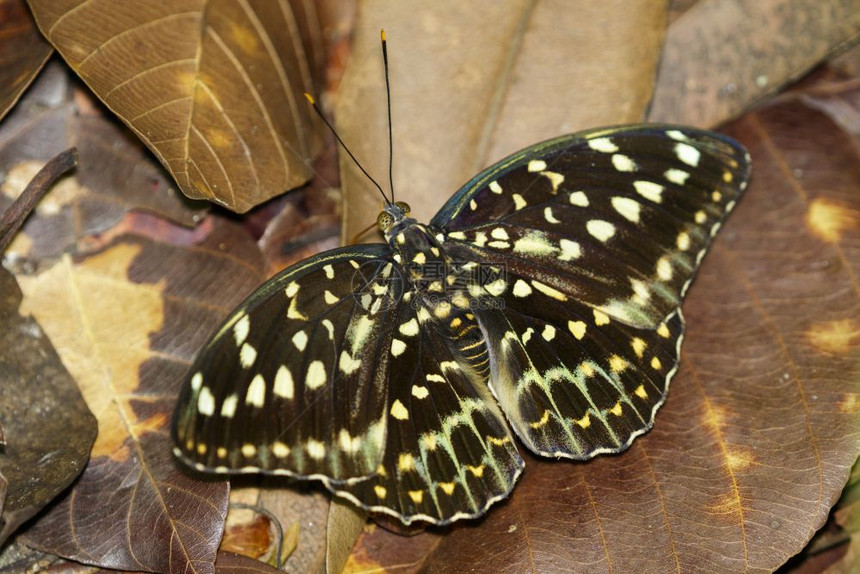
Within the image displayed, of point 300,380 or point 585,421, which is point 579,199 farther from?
point 300,380

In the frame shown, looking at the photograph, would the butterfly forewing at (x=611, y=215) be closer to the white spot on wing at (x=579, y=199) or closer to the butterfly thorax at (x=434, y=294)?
the white spot on wing at (x=579, y=199)

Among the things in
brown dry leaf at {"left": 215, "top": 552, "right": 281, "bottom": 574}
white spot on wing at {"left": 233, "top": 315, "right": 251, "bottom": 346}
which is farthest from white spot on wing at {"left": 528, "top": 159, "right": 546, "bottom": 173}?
brown dry leaf at {"left": 215, "top": 552, "right": 281, "bottom": 574}

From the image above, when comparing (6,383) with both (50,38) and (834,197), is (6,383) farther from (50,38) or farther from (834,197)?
(834,197)

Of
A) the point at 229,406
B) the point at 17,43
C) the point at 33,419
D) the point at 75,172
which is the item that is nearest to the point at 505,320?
the point at 229,406

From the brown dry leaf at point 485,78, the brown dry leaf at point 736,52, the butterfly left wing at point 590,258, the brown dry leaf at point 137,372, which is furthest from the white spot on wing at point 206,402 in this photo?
the brown dry leaf at point 736,52

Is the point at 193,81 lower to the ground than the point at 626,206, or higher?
higher

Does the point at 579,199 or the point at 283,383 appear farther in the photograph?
the point at 579,199

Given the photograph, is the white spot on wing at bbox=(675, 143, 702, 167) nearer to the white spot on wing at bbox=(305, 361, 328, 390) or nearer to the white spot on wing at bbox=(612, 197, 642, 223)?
Answer: the white spot on wing at bbox=(612, 197, 642, 223)
